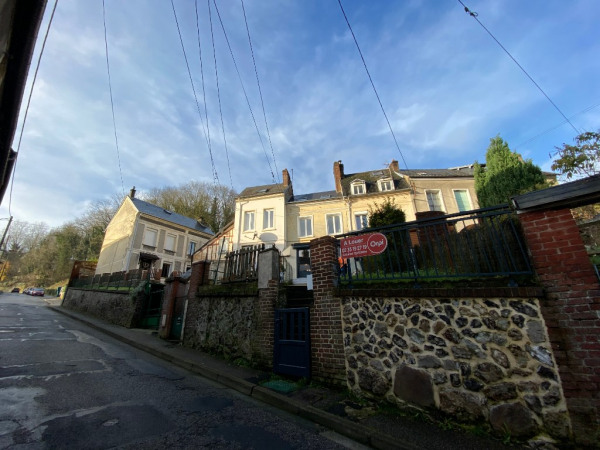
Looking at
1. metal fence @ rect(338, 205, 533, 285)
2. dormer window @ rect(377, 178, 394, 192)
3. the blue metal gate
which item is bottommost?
the blue metal gate

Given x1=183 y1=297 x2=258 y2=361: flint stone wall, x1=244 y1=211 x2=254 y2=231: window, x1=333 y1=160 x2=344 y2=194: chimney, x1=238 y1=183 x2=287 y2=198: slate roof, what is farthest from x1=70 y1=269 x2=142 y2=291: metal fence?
x1=333 y1=160 x2=344 y2=194: chimney

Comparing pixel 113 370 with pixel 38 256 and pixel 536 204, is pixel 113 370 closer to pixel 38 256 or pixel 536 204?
pixel 536 204

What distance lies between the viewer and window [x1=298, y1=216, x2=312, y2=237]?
21.6m

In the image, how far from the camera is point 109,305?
15.4m

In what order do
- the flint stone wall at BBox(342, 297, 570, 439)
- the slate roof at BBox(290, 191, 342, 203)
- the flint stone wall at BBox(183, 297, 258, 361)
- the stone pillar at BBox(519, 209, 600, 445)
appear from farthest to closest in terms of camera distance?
the slate roof at BBox(290, 191, 342, 203), the flint stone wall at BBox(183, 297, 258, 361), the flint stone wall at BBox(342, 297, 570, 439), the stone pillar at BBox(519, 209, 600, 445)

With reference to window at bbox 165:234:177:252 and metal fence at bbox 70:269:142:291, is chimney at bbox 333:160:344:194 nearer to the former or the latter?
metal fence at bbox 70:269:142:291

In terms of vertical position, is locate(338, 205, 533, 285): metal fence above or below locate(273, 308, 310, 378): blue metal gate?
above

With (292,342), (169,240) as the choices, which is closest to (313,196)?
(169,240)

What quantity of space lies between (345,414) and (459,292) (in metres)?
2.50

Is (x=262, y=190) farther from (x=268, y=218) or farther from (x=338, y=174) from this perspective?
(x=338, y=174)

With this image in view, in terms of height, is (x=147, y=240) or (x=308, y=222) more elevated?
(x=308, y=222)

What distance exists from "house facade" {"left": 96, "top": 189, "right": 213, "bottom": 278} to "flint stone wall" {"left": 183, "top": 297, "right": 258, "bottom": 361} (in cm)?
1685

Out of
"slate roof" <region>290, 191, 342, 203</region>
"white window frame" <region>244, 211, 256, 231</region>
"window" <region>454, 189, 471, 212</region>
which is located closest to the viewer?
"window" <region>454, 189, 471, 212</region>

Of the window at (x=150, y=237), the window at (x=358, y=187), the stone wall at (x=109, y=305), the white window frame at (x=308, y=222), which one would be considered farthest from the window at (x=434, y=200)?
the window at (x=150, y=237)
